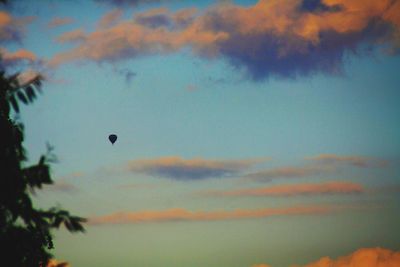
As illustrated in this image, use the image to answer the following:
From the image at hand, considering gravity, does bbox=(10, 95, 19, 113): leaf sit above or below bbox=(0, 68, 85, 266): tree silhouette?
above

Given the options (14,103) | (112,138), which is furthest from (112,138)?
(14,103)

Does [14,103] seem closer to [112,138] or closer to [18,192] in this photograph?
[18,192]

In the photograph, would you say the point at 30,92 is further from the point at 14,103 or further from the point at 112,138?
the point at 112,138

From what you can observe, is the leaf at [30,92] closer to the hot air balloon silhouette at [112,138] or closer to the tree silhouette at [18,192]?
the tree silhouette at [18,192]

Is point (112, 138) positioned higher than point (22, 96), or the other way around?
point (112, 138)

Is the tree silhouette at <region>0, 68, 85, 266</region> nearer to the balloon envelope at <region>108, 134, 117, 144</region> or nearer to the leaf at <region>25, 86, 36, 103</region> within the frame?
the leaf at <region>25, 86, 36, 103</region>

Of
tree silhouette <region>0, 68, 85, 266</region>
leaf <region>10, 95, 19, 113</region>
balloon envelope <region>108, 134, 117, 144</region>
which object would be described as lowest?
tree silhouette <region>0, 68, 85, 266</region>

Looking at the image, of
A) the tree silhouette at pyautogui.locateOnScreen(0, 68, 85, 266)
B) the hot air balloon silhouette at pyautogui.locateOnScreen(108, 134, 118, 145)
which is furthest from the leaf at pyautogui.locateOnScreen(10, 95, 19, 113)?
the hot air balloon silhouette at pyautogui.locateOnScreen(108, 134, 118, 145)

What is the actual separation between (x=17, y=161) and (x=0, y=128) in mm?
1360

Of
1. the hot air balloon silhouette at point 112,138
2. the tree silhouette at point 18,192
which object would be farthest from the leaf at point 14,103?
the hot air balloon silhouette at point 112,138

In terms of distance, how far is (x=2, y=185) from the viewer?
35.7 feet

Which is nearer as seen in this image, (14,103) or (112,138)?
(14,103)

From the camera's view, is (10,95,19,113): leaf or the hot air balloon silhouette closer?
(10,95,19,113): leaf

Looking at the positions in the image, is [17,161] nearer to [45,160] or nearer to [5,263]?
[45,160]
